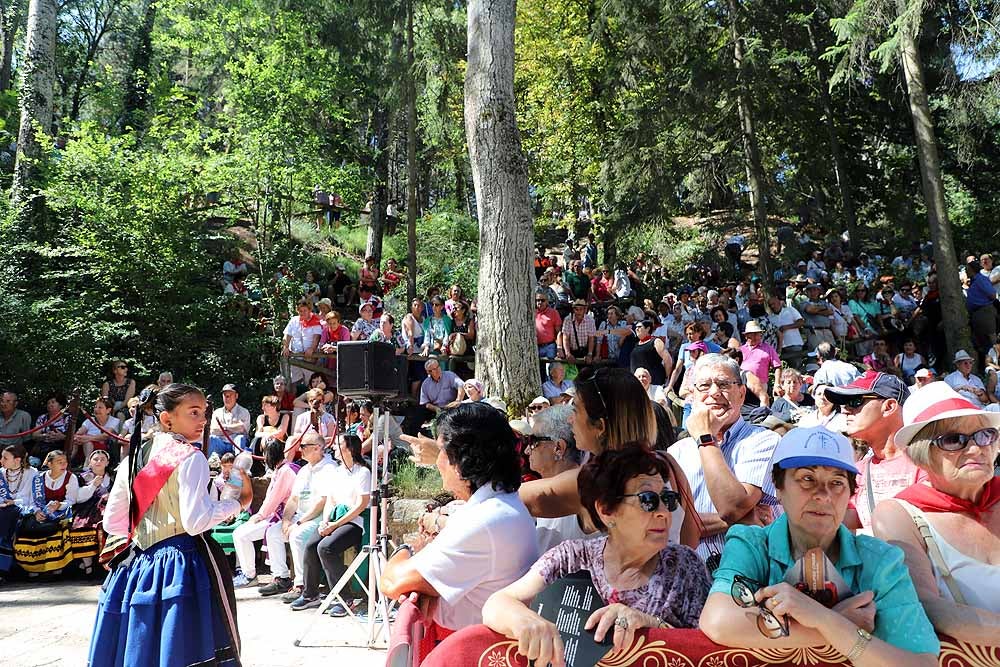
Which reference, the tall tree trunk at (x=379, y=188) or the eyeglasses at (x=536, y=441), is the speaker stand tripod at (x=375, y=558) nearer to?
the eyeglasses at (x=536, y=441)

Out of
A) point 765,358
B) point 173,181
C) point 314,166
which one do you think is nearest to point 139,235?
point 173,181

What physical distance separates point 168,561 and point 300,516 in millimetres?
4392

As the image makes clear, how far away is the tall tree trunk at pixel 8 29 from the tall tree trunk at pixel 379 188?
12.8 m

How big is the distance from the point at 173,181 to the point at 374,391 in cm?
1291

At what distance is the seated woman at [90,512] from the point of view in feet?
30.0

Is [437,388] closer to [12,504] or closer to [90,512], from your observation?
[90,512]

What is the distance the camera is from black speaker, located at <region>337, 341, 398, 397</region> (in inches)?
244

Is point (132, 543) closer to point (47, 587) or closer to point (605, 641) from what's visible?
point (605, 641)

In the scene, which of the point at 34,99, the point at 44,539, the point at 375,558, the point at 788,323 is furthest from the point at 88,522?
the point at 788,323

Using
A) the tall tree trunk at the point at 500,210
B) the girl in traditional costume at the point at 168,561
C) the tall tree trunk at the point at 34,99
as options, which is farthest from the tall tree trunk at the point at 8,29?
the girl in traditional costume at the point at 168,561

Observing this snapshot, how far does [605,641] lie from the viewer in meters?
2.36

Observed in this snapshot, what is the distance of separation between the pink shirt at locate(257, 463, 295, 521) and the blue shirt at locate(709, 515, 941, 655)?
6703mm

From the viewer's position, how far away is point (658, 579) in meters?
2.48

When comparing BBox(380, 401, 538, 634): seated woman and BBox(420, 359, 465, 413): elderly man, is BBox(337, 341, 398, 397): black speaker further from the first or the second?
BBox(420, 359, 465, 413): elderly man
